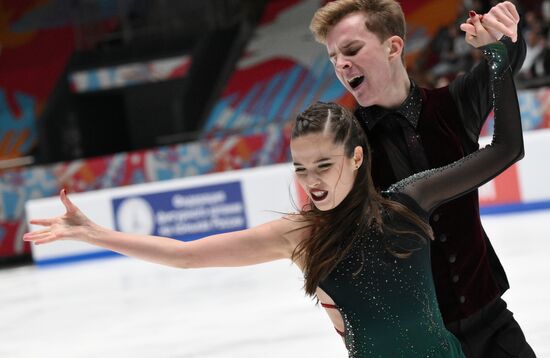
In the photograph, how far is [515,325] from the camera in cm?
223

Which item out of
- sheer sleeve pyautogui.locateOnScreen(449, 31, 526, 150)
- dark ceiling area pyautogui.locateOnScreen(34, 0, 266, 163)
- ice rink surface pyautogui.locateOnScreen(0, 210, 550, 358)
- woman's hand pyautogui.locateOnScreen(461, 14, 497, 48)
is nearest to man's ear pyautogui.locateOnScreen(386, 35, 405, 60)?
sheer sleeve pyautogui.locateOnScreen(449, 31, 526, 150)

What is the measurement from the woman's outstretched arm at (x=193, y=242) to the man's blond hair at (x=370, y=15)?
61 centimetres

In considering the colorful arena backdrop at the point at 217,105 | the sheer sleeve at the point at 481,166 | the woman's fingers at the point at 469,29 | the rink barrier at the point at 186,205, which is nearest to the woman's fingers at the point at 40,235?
the sheer sleeve at the point at 481,166

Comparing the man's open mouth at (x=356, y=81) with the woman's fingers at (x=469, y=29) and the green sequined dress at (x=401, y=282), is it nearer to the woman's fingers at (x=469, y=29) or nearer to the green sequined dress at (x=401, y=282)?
the woman's fingers at (x=469, y=29)

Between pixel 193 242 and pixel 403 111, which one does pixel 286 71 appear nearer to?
pixel 403 111

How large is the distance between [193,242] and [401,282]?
1.47 feet

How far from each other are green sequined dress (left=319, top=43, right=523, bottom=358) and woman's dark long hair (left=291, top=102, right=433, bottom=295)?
0.02 m

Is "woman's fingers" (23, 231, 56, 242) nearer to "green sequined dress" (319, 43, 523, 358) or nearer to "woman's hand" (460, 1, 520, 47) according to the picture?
"green sequined dress" (319, 43, 523, 358)

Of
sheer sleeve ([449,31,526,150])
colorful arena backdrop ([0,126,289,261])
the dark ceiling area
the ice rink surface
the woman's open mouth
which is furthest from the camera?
the dark ceiling area

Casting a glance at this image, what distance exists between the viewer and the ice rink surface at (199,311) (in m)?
4.74

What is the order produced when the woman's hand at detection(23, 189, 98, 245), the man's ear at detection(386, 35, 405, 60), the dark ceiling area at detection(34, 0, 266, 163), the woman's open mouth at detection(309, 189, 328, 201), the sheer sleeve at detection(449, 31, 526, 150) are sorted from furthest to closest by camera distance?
the dark ceiling area at detection(34, 0, 266, 163), the man's ear at detection(386, 35, 405, 60), the sheer sleeve at detection(449, 31, 526, 150), the woman's hand at detection(23, 189, 98, 245), the woman's open mouth at detection(309, 189, 328, 201)

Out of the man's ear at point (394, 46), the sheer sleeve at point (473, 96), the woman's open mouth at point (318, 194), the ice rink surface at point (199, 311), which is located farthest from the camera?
the ice rink surface at point (199, 311)

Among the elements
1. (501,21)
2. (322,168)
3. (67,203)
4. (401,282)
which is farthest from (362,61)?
(67,203)

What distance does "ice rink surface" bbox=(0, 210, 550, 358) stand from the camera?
4.74 meters
